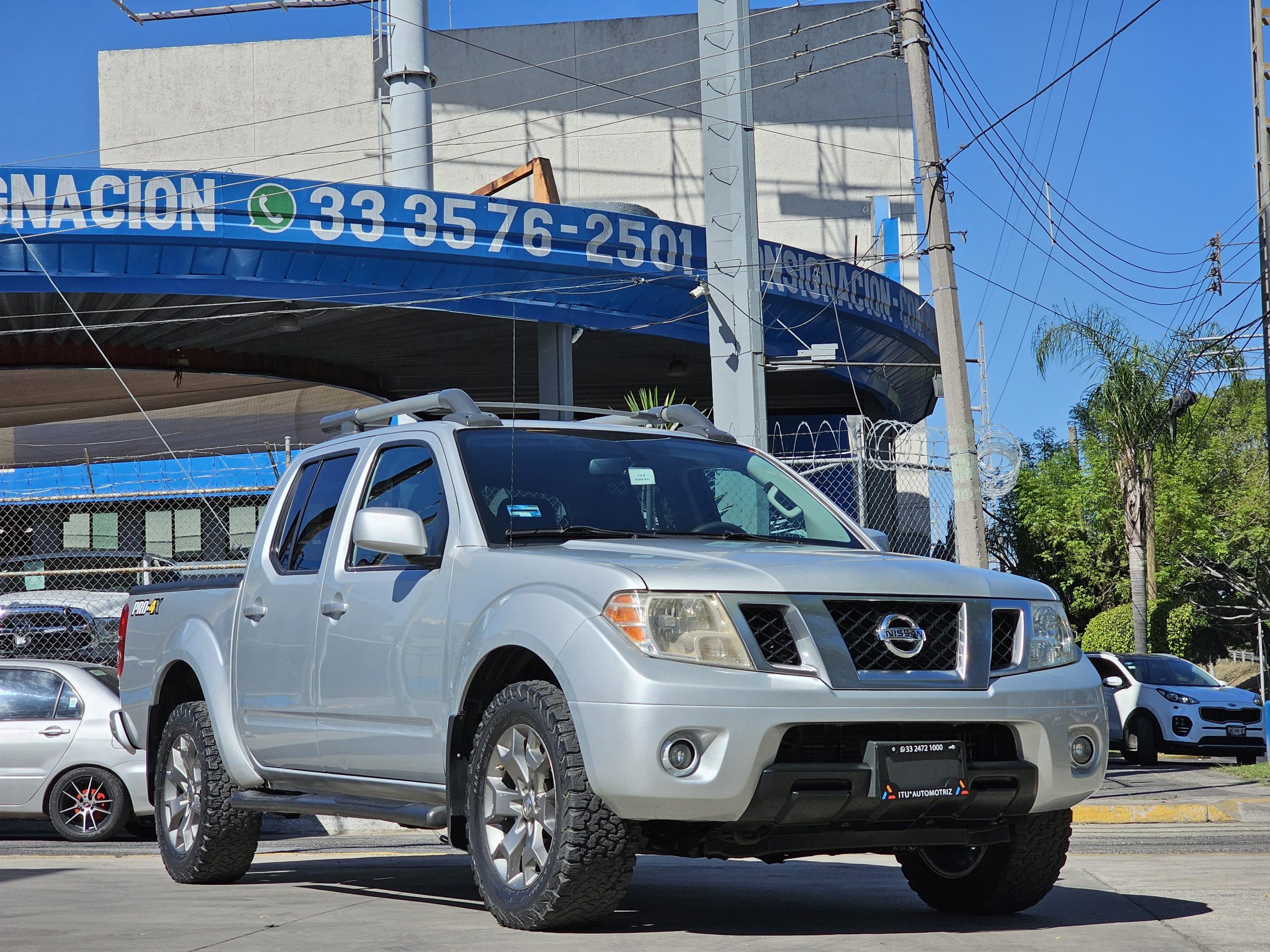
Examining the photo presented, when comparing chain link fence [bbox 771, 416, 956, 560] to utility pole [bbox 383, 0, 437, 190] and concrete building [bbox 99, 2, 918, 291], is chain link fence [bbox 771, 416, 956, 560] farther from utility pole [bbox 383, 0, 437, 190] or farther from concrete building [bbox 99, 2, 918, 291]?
concrete building [bbox 99, 2, 918, 291]

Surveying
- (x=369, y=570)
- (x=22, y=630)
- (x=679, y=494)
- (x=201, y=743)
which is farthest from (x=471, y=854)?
(x=22, y=630)

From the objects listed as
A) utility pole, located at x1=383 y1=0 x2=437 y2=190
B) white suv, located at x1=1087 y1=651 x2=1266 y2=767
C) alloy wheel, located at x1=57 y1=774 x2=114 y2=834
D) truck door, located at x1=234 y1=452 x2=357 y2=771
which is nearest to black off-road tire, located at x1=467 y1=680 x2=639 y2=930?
truck door, located at x1=234 y1=452 x2=357 y2=771

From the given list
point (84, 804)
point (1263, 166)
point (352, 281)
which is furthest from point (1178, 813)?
point (352, 281)

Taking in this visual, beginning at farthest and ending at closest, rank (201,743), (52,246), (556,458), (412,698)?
(52,246)
(201,743)
(556,458)
(412,698)

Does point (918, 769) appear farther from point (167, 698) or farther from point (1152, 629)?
point (1152, 629)

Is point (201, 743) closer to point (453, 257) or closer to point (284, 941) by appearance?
point (284, 941)

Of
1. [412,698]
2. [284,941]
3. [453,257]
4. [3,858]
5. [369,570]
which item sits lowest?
[3,858]

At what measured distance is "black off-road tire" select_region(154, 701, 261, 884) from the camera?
23.2ft

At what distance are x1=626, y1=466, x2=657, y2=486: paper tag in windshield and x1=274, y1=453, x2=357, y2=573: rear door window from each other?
1.31 m

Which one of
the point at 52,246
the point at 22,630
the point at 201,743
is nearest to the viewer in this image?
the point at 201,743

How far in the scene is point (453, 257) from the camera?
25281mm

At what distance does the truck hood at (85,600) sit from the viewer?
64.0 ft

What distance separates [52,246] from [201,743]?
1872 centimetres

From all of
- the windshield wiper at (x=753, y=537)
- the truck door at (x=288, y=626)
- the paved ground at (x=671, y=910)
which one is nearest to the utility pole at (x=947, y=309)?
the paved ground at (x=671, y=910)
